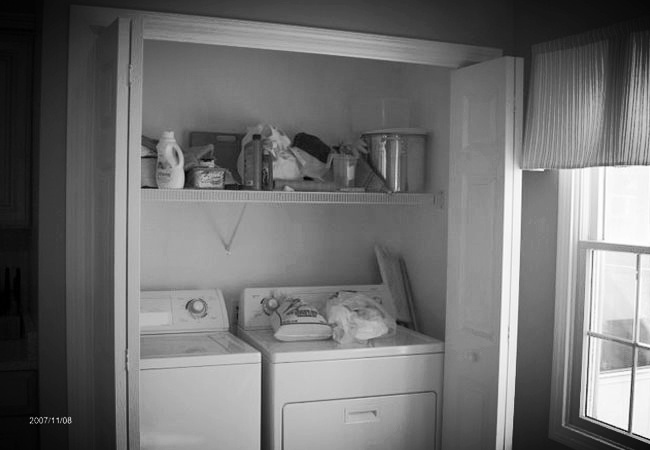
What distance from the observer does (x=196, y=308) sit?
3064mm

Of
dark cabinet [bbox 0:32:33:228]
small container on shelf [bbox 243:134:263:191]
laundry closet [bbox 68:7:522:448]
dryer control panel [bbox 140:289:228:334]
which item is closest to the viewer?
laundry closet [bbox 68:7:522:448]

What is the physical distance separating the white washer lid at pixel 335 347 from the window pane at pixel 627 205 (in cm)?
89

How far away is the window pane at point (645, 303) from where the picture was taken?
2430mm

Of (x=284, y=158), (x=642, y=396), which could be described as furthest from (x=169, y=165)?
(x=642, y=396)

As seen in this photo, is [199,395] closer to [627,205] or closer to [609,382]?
[609,382]

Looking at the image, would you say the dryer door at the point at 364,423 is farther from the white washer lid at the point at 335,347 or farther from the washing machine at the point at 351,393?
the white washer lid at the point at 335,347

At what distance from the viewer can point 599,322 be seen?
104 inches

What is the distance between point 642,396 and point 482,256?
78 centimetres

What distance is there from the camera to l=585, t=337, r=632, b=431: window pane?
253cm

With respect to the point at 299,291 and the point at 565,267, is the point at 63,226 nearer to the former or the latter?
the point at 299,291

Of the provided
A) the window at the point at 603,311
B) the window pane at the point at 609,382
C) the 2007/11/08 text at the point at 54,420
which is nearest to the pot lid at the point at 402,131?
the window at the point at 603,311

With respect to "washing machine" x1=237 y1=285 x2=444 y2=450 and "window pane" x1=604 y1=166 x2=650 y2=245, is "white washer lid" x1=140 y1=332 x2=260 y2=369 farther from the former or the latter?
"window pane" x1=604 y1=166 x2=650 y2=245

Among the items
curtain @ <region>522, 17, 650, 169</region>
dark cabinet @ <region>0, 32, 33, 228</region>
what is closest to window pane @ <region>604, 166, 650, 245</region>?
curtain @ <region>522, 17, 650, 169</region>

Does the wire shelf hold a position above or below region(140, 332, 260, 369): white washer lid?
above
